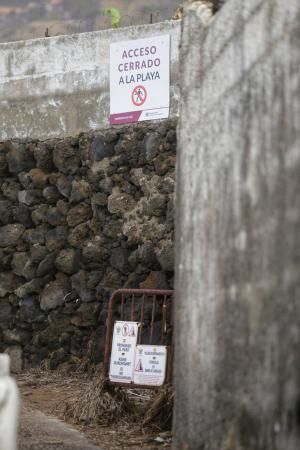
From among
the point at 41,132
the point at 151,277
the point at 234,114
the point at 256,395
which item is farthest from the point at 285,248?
the point at 41,132

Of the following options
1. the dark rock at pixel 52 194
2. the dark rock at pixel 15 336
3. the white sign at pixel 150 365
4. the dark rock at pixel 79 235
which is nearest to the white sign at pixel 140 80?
the dark rock at pixel 52 194

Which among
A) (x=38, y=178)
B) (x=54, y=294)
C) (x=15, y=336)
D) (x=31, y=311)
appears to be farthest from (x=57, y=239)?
(x=15, y=336)

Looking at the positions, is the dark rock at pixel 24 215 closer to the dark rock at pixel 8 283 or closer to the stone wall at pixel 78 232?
the stone wall at pixel 78 232

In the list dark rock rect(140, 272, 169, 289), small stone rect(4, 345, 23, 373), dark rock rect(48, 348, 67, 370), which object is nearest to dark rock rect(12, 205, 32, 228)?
small stone rect(4, 345, 23, 373)

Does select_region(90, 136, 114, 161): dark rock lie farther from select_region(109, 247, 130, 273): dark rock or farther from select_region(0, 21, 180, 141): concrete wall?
select_region(109, 247, 130, 273): dark rock

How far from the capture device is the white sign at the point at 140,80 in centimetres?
1209

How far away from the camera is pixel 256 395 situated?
523 cm

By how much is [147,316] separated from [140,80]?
9.31ft

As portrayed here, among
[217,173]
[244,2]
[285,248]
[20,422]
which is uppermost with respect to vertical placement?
[244,2]

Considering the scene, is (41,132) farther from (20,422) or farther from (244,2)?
(244,2)

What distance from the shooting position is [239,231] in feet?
18.3

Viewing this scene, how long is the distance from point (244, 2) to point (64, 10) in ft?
76.8

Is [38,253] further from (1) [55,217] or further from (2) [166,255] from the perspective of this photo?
(2) [166,255]

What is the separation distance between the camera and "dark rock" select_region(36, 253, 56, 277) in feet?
42.5
